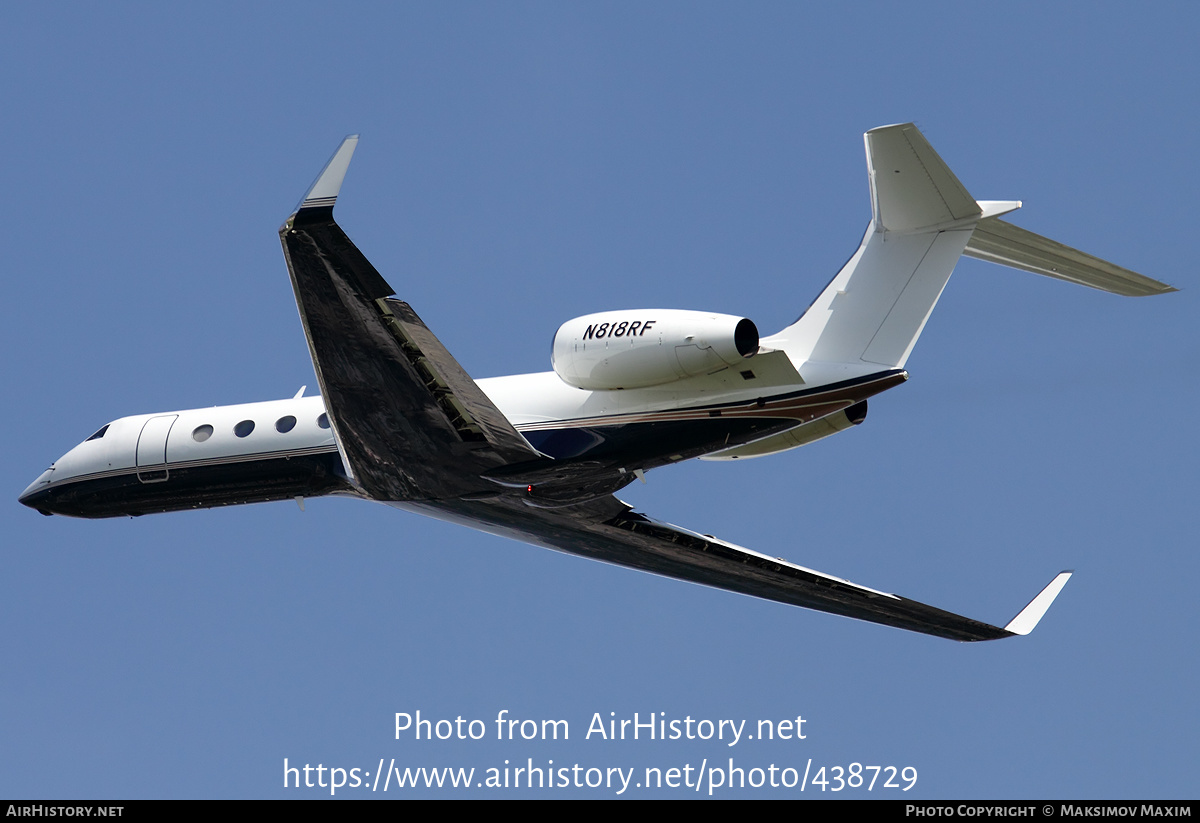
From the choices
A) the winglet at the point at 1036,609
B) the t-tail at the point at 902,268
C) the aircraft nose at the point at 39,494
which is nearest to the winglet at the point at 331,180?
the t-tail at the point at 902,268

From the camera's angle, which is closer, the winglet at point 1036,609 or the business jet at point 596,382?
the business jet at point 596,382

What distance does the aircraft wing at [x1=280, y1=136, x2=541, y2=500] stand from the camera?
1471 cm

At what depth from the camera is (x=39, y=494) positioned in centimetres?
2161

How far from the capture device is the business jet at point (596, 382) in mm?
15719

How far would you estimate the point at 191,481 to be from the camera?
20344 mm

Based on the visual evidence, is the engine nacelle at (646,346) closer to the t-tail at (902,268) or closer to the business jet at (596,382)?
the business jet at (596,382)

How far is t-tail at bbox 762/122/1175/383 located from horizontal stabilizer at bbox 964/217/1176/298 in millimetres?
15

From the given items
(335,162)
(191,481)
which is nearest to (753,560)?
(191,481)

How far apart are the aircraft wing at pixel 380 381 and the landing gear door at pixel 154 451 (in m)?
3.48

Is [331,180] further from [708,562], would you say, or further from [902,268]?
[708,562]

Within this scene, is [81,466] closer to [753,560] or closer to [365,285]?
[365,285]

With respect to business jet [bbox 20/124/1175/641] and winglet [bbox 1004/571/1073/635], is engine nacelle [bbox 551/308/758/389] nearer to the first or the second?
business jet [bbox 20/124/1175/641]

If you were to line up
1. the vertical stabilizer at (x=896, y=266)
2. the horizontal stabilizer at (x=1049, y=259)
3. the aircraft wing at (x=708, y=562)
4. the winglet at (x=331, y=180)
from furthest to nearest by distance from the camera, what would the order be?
the aircraft wing at (x=708, y=562) < the horizontal stabilizer at (x=1049, y=259) < the vertical stabilizer at (x=896, y=266) < the winglet at (x=331, y=180)

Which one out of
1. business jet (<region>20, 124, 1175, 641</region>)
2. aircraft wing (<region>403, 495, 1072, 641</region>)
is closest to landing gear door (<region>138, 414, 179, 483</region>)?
business jet (<region>20, 124, 1175, 641</region>)
